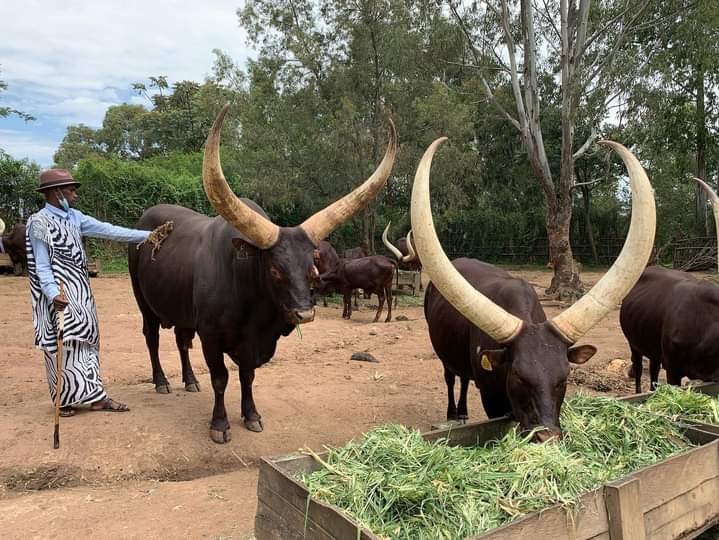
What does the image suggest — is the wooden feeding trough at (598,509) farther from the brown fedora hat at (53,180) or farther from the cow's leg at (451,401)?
the brown fedora hat at (53,180)

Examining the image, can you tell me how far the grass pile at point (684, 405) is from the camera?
367cm

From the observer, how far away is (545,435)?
292 cm

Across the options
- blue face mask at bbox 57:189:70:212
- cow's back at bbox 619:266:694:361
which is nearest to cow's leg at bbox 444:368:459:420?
cow's back at bbox 619:266:694:361

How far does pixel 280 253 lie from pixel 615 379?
17.5ft

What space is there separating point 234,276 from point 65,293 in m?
1.49

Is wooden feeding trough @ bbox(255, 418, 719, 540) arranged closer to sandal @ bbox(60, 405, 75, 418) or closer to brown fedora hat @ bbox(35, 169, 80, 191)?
sandal @ bbox(60, 405, 75, 418)

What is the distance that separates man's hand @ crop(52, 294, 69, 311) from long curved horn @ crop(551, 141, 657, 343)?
3.86 m

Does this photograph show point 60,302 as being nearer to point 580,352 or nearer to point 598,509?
point 580,352

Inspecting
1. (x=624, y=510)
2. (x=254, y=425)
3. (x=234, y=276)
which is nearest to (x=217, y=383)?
(x=254, y=425)

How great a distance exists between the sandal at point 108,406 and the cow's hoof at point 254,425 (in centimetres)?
A: 114

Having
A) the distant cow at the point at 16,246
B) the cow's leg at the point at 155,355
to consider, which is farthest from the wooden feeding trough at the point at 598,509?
the distant cow at the point at 16,246

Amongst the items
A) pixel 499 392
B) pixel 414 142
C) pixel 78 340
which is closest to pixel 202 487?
pixel 78 340

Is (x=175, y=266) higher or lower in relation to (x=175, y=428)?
higher

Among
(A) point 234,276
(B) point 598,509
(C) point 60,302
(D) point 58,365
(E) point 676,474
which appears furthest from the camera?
(A) point 234,276
